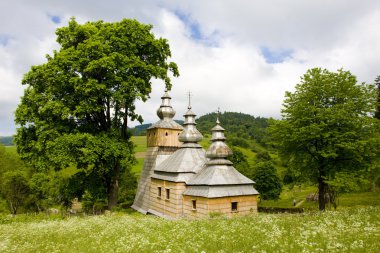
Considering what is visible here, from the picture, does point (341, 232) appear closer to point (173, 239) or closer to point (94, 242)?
point (173, 239)

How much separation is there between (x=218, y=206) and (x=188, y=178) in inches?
181

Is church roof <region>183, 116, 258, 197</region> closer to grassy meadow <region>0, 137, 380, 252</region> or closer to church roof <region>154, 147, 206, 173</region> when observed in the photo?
church roof <region>154, 147, 206, 173</region>

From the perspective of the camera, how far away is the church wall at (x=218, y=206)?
72.7ft

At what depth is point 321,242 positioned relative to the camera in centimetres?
835

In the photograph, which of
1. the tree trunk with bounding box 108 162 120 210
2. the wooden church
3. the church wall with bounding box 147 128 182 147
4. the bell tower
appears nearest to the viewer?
the wooden church

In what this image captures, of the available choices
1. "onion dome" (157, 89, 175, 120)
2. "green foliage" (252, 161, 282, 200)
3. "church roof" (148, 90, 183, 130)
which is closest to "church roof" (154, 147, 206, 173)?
"church roof" (148, 90, 183, 130)

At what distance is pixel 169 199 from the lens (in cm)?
2659

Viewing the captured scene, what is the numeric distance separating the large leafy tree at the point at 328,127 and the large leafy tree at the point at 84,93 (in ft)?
41.9

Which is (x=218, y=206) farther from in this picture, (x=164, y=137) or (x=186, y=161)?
(x=164, y=137)

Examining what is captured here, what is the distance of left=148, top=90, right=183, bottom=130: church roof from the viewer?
1334 inches

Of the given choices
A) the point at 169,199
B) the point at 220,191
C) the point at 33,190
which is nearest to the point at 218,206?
the point at 220,191

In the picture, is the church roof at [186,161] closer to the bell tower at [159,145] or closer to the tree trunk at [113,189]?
the bell tower at [159,145]

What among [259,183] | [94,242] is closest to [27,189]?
[259,183]

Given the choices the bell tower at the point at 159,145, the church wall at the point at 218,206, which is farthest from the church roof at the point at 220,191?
the bell tower at the point at 159,145
